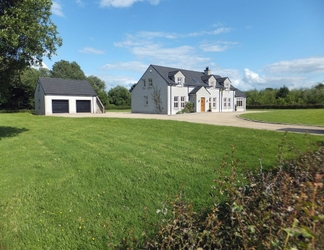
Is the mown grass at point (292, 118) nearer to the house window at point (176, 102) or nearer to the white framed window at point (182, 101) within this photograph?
the house window at point (176, 102)

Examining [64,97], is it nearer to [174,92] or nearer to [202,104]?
[174,92]

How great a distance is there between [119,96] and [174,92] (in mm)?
34889

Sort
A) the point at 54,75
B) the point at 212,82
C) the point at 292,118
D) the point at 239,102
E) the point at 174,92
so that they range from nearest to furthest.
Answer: the point at 292,118
the point at 174,92
the point at 212,82
the point at 239,102
the point at 54,75

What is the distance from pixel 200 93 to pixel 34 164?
30.7 m

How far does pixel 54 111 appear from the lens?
35344mm

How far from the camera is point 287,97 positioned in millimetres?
56062

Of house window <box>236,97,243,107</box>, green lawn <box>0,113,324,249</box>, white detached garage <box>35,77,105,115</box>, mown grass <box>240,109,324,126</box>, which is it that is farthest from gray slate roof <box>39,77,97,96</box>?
green lawn <box>0,113,324,249</box>

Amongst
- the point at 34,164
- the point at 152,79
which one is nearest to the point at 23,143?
the point at 34,164

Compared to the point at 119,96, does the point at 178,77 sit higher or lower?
higher

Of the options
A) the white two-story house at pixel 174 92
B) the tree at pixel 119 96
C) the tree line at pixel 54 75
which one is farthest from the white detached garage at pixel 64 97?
the tree at pixel 119 96

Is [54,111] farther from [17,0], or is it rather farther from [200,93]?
[17,0]

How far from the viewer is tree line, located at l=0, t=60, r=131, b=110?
42.1 metres

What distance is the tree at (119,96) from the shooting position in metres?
65.1

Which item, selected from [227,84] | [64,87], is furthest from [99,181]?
[227,84]
